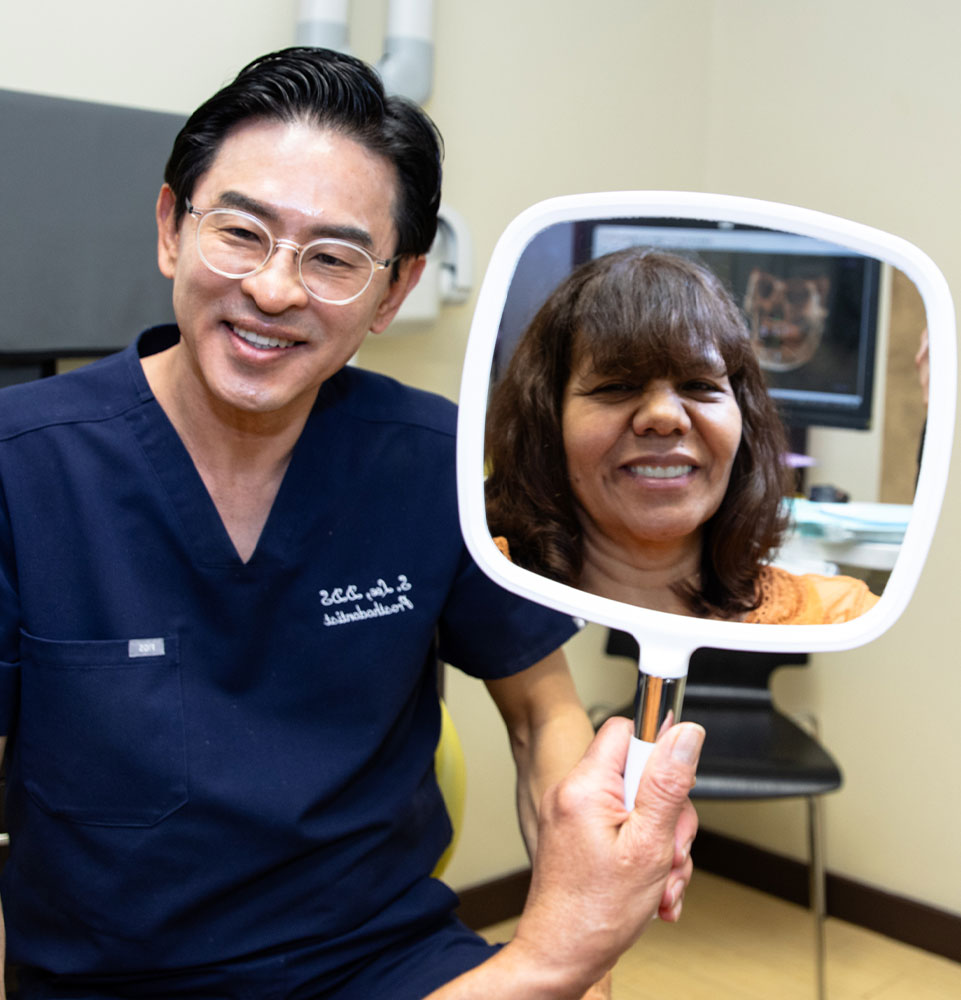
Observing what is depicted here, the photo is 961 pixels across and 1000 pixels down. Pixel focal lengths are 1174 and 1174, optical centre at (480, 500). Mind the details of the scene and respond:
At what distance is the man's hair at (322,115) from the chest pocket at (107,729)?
42 cm

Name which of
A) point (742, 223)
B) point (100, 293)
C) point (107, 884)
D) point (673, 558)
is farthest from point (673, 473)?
point (100, 293)

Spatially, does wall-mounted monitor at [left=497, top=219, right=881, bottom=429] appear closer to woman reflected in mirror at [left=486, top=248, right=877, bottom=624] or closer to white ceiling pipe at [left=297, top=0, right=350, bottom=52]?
woman reflected in mirror at [left=486, top=248, right=877, bottom=624]

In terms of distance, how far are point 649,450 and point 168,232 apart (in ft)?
1.90

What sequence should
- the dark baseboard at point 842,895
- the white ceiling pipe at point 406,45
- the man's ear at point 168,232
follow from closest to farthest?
the man's ear at point 168,232 < the white ceiling pipe at point 406,45 < the dark baseboard at point 842,895

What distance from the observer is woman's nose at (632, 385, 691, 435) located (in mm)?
773

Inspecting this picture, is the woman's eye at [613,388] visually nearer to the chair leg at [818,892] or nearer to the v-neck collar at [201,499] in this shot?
the v-neck collar at [201,499]

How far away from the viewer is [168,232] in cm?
113

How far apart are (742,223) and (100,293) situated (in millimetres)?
930

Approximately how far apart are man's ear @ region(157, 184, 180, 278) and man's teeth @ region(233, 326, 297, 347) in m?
0.12

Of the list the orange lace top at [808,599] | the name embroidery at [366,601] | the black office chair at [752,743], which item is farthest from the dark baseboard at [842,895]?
the orange lace top at [808,599]

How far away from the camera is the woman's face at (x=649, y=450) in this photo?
2.55ft

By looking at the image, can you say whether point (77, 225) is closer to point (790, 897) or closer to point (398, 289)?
point (398, 289)

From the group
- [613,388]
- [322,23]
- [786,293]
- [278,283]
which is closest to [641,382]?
[613,388]

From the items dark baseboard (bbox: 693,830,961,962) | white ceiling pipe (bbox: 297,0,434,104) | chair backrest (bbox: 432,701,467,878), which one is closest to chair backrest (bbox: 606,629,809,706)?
dark baseboard (bbox: 693,830,961,962)
